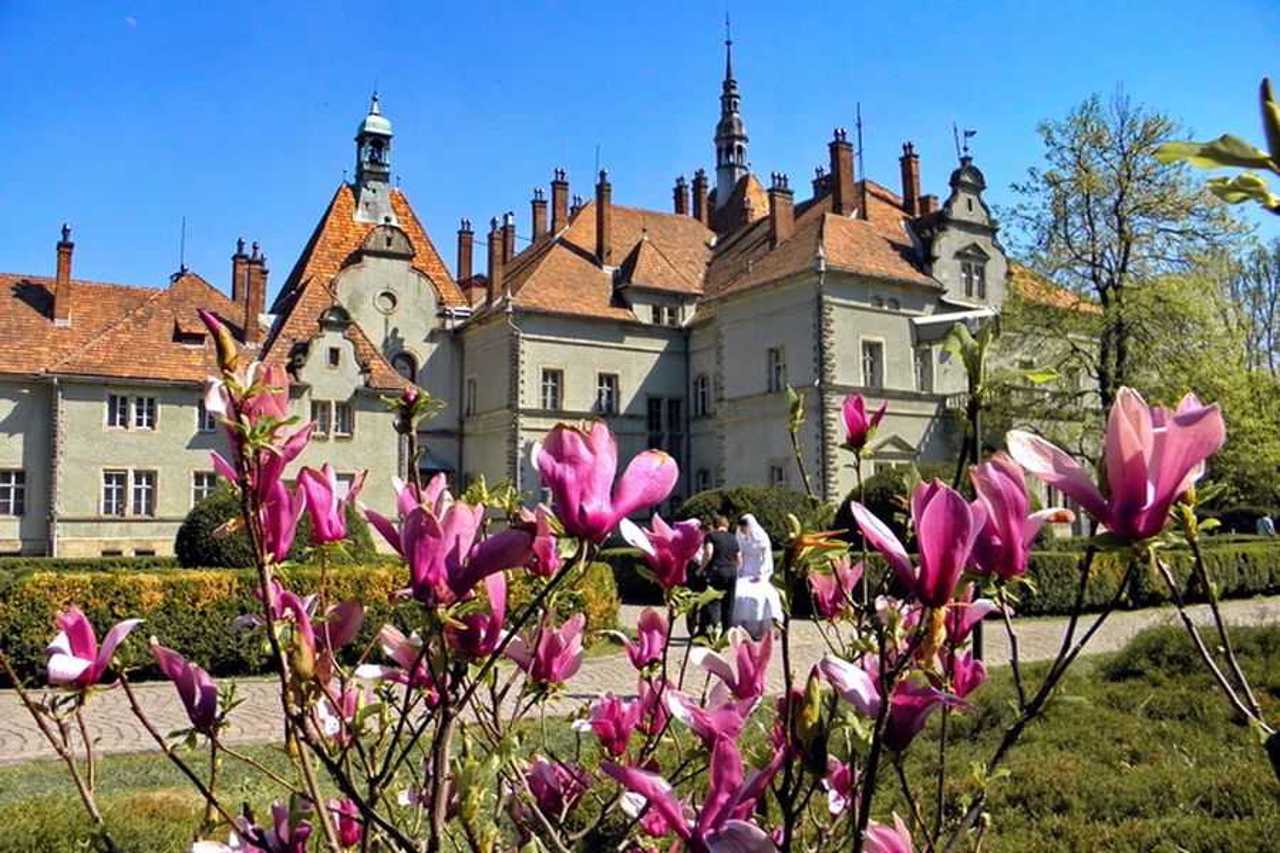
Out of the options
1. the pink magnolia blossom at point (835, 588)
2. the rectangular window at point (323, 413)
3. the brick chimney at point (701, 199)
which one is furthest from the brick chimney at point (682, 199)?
the pink magnolia blossom at point (835, 588)

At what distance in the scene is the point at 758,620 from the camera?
1022cm

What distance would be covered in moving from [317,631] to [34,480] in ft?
103

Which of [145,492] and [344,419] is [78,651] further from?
[344,419]

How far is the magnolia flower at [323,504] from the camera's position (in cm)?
161

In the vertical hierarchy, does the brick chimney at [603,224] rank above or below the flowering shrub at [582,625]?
above

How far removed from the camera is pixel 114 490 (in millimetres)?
28812

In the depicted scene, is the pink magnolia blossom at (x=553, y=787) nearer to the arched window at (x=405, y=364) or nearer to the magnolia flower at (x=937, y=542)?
the magnolia flower at (x=937, y=542)

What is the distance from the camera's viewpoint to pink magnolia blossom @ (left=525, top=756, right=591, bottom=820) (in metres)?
1.87

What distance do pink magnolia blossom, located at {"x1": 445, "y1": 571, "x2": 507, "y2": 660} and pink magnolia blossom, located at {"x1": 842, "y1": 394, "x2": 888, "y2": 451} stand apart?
834 millimetres

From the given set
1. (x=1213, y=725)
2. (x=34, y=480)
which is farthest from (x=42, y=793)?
(x=34, y=480)

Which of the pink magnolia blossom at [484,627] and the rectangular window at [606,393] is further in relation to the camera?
the rectangular window at [606,393]

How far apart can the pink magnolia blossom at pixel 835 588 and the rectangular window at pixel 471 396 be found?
35741mm

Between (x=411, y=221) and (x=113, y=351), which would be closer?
(x=113, y=351)

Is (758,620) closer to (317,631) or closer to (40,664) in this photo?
(40,664)
